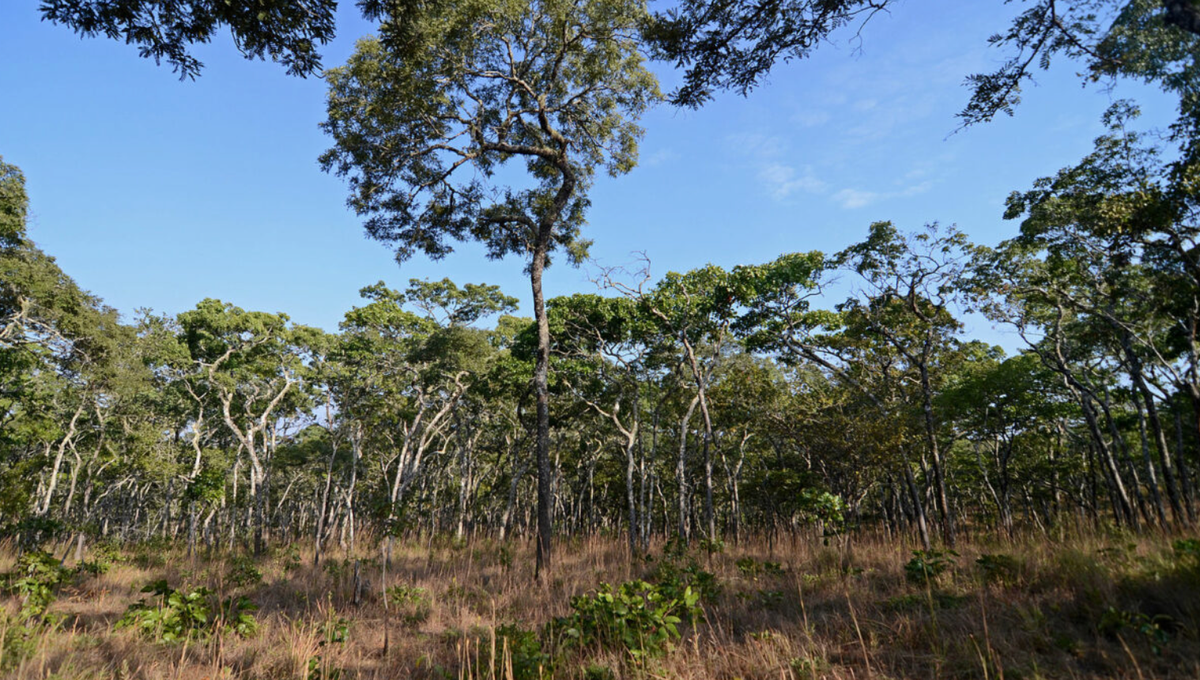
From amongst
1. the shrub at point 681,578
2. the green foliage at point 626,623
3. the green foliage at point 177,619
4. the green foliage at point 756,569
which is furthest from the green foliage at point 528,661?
the green foliage at point 756,569

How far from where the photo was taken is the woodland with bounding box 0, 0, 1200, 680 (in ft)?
15.8

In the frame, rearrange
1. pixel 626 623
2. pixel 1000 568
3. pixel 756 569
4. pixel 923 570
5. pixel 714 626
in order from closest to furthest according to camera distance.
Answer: pixel 626 623 → pixel 714 626 → pixel 1000 568 → pixel 923 570 → pixel 756 569

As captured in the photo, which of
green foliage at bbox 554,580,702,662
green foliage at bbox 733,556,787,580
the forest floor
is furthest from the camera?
green foliage at bbox 733,556,787,580

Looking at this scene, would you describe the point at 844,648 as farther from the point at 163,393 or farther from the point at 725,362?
the point at 163,393

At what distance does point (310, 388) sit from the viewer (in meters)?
23.5

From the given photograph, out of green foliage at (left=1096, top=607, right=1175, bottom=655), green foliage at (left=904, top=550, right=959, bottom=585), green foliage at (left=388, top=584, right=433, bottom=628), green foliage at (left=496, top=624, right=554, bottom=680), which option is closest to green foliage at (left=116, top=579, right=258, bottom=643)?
green foliage at (left=388, top=584, right=433, bottom=628)

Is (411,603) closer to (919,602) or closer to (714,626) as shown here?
(714,626)

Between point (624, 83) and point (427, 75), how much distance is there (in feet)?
14.7

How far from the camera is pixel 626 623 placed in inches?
195

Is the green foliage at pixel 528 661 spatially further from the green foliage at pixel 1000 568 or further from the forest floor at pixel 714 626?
the green foliage at pixel 1000 568

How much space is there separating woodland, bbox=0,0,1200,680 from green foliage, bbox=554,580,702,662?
1.7 inches

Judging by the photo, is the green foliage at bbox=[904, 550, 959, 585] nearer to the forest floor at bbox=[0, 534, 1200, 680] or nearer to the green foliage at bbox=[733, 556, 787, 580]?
the forest floor at bbox=[0, 534, 1200, 680]

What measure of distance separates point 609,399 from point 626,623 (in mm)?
15786

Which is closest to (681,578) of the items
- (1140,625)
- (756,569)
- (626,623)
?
(756,569)
